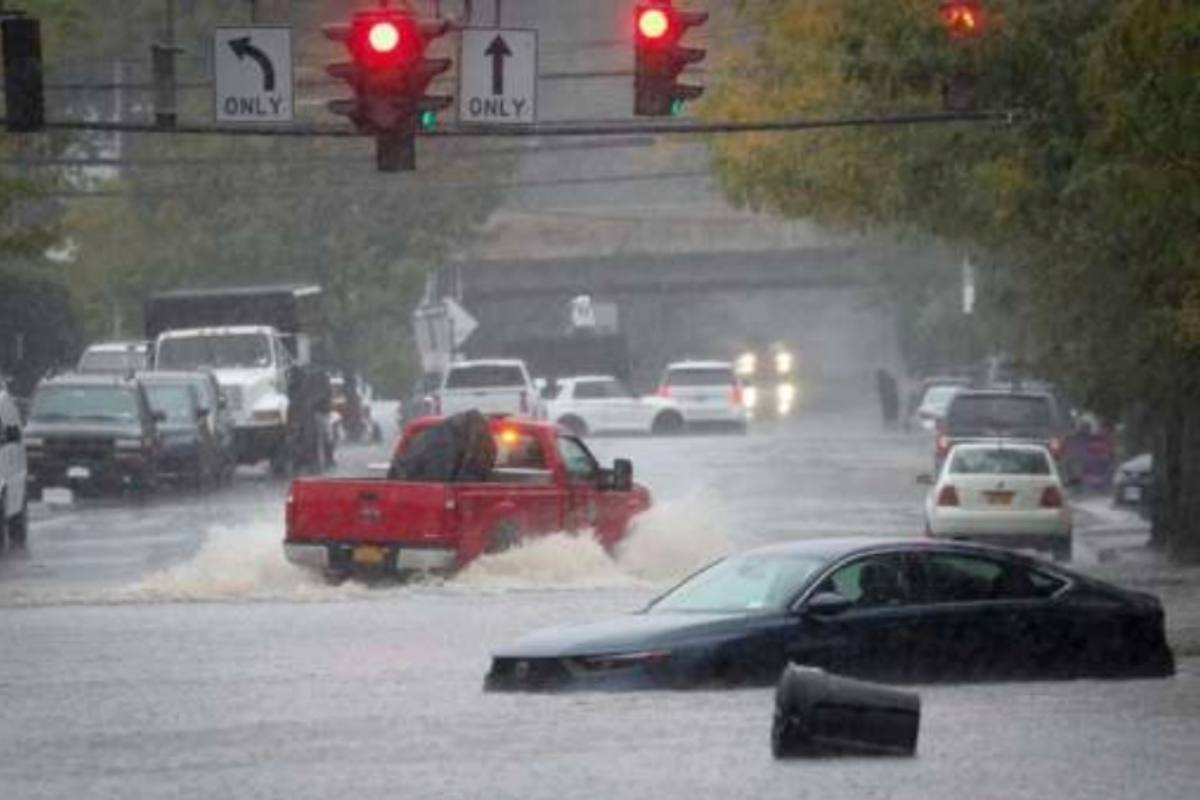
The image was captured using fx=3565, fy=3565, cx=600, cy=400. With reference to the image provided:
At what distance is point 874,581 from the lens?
928 inches

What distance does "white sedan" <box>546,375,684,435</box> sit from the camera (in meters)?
83.1

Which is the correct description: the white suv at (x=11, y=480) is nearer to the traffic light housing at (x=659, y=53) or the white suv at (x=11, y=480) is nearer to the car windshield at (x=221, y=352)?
the traffic light housing at (x=659, y=53)

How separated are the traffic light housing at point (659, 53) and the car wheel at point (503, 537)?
4.68 meters

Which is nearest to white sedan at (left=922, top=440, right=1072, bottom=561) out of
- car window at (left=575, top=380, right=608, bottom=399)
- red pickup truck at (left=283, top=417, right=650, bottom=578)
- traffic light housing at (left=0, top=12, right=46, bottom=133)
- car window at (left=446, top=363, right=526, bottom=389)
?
red pickup truck at (left=283, top=417, right=650, bottom=578)

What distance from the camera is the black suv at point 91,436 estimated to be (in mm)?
52438

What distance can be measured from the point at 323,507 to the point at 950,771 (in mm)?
16263

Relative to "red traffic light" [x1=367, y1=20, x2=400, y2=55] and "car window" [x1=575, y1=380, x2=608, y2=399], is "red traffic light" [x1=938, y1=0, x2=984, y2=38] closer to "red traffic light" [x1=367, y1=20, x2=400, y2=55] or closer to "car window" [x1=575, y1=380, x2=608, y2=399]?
"red traffic light" [x1=367, y1=20, x2=400, y2=55]

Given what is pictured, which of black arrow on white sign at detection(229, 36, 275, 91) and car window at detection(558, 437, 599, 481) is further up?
black arrow on white sign at detection(229, 36, 275, 91)

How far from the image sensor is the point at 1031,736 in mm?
20094

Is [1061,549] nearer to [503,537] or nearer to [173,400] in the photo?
[503,537]

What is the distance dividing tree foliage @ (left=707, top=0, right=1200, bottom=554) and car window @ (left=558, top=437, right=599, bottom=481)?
16.0ft

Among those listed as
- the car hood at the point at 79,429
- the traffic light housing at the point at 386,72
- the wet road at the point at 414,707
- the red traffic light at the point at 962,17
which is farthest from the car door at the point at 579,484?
the car hood at the point at 79,429

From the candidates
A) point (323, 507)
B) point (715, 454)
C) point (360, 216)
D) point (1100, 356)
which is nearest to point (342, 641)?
point (323, 507)

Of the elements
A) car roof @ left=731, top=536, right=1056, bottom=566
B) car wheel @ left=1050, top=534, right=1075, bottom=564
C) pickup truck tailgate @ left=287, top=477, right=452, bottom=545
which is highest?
car roof @ left=731, top=536, right=1056, bottom=566
